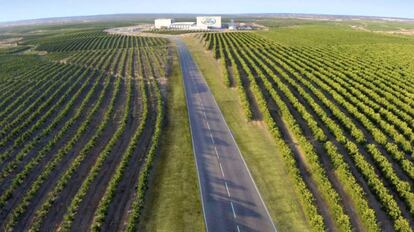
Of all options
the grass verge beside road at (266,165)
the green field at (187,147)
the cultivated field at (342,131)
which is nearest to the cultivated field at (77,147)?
the green field at (187,147)

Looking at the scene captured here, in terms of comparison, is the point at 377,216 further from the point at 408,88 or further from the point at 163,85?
the point at 163,85

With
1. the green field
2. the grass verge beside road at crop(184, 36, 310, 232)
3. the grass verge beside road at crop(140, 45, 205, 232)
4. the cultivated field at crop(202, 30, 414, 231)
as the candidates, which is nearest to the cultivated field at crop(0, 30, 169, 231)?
the green field

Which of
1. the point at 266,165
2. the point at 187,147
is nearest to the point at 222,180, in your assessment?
the point at 266,165

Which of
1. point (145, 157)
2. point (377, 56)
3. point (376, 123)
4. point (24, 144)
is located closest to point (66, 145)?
point (24, 144)

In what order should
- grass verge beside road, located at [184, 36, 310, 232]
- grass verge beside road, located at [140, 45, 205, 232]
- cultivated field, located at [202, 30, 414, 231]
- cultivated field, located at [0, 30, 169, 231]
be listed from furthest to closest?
1. cultivated field, located at [0, 30, 169, 231]
2. cultivated field, located at [202, 30, 414, 231]
3. grass verge beside road, located at [184, 36, 310, 232]
4. grass verge beside road, located at [140, 45, 205, 232]

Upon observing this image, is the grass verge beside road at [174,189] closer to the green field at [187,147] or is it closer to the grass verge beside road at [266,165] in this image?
the green field at [187,147]

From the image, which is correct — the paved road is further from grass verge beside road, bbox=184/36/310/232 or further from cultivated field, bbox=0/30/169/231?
cultivated field, bbox=0/30/169/231

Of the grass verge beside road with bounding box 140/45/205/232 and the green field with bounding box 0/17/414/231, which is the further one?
the green field with bounding box 0/17/414/231

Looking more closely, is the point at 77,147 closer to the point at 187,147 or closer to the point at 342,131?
the point at 187,147
